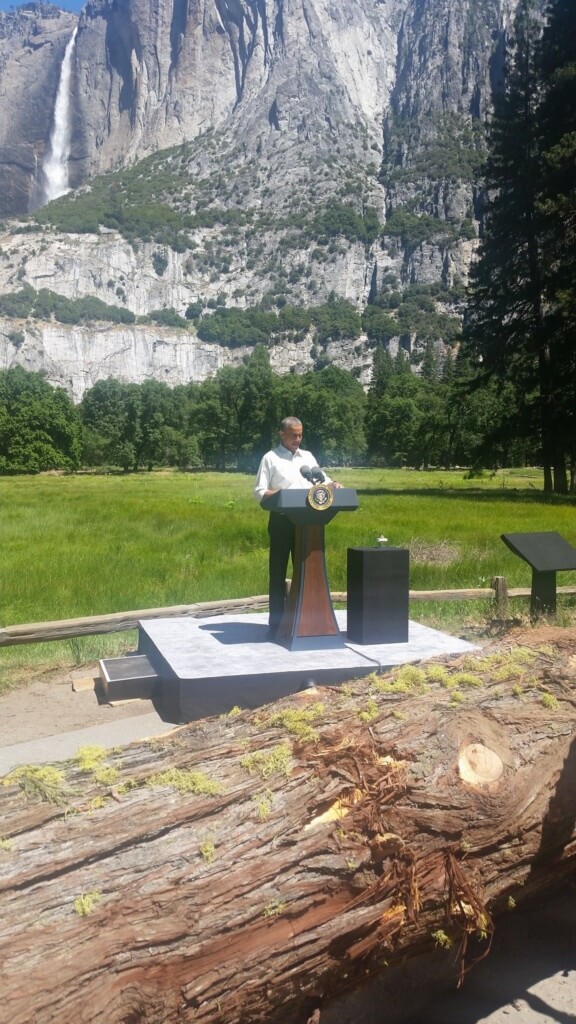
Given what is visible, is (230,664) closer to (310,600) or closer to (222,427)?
(310,600)

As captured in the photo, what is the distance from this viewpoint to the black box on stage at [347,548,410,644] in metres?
7.25

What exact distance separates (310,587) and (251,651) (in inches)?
29.3

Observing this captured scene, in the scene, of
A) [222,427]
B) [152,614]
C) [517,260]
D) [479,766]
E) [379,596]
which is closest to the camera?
[479,766]

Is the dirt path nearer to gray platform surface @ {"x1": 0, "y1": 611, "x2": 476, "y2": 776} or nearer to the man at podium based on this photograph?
gray platform surface @ {"x1": 0, "y1": 611, "x2": 476, "y2": 776}

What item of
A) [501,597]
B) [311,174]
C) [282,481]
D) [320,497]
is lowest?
[501,597]

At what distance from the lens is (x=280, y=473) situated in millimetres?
7172

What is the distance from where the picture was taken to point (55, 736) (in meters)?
5.82

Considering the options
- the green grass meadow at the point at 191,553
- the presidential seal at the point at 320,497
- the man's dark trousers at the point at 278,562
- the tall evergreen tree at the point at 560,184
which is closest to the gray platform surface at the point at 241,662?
the man's dark trousers at the point at 278,562

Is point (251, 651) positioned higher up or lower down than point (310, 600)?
lower down

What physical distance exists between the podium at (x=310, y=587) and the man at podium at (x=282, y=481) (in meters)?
0.19

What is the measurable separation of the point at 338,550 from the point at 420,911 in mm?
12619

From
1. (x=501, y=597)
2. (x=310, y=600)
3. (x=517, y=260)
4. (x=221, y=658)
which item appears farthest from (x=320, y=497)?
(x=517, y=260)

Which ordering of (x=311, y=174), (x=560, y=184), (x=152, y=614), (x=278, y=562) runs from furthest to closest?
(x=311, y=174)
(x=560, y=184)
(x=152, y=614)
(x=278, y=562)

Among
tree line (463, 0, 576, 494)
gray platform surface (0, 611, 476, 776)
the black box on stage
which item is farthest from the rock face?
the black box on stage
